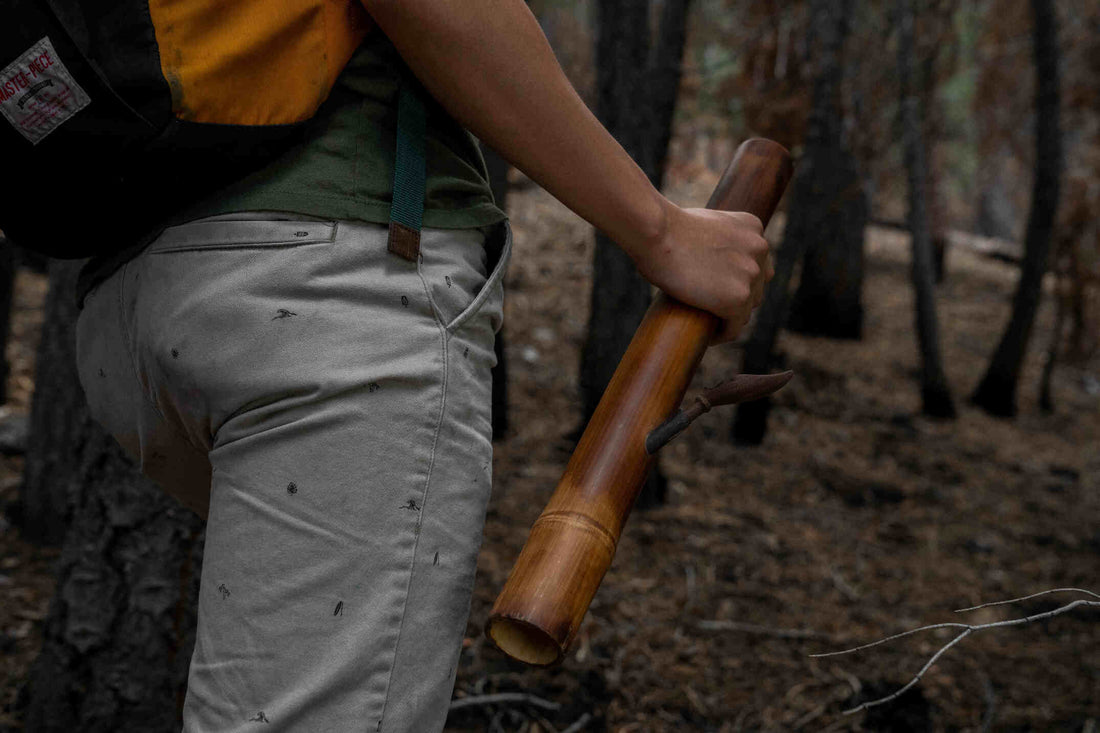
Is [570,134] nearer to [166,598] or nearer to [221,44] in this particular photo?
[221,44]

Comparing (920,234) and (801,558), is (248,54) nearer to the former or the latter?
(801,558)

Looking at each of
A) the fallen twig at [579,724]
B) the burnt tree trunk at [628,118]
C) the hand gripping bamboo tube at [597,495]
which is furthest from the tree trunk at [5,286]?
the hand gripping bamboo tube at [597,495]

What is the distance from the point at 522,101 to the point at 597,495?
51 centimetres

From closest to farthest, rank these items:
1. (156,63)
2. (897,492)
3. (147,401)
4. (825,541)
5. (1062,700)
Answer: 1. (156,63)
2. (147,401)
3. (1062,700)
4. (825,541)
5. (897,492)

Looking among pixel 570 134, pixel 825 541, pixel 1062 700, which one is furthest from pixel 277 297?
pixel 825 541

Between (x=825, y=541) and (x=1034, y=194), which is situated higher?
(x=1034, y=194)

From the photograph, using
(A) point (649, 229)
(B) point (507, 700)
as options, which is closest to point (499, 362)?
(B) point (507, 700)

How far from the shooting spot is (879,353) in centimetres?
825

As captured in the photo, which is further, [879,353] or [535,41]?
[879,353]

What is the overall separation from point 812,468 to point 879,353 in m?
3.12

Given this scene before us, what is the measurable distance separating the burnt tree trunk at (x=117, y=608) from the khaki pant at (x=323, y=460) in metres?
1.13

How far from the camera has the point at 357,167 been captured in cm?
117

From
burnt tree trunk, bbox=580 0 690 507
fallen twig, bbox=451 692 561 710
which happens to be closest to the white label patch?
fallen twig, bbox=451 692 561 710

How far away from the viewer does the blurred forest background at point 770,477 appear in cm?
231
